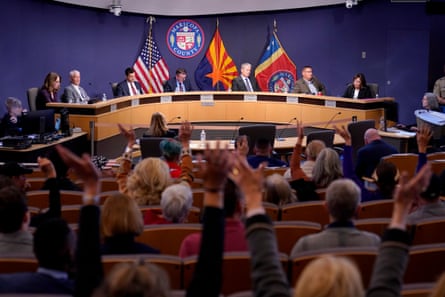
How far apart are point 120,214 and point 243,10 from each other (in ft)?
44.6

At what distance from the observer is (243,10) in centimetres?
1612

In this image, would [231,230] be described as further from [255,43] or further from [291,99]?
[255,43]

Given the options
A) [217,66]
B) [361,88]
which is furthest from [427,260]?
[217,66]

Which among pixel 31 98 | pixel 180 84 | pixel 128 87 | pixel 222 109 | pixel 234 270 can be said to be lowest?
pixel 234 270

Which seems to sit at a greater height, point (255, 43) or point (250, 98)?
point (255, 43)

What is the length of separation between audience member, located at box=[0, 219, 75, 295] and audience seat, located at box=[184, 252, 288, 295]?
0.52m

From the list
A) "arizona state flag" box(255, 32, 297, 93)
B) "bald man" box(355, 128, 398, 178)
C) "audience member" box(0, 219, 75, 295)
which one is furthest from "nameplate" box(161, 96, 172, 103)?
"audience member" box(0, 219, 75, 295)

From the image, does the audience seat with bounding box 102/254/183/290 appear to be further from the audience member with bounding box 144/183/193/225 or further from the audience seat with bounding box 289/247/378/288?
the audience member with bounding box 144/183/193/225

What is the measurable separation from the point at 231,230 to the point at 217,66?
1329cm

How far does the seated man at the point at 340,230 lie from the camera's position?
10.6 feet

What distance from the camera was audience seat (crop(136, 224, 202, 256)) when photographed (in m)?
3.50

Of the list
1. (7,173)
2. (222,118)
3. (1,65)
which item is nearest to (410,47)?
(222,118)

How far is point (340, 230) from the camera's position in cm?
328

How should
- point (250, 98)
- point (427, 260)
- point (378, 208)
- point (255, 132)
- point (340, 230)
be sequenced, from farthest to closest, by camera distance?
1. point (250, 98)
2. point (255, 132)
3. point (378, 208)
4. point (340, 230)
5. point (427, 260)
